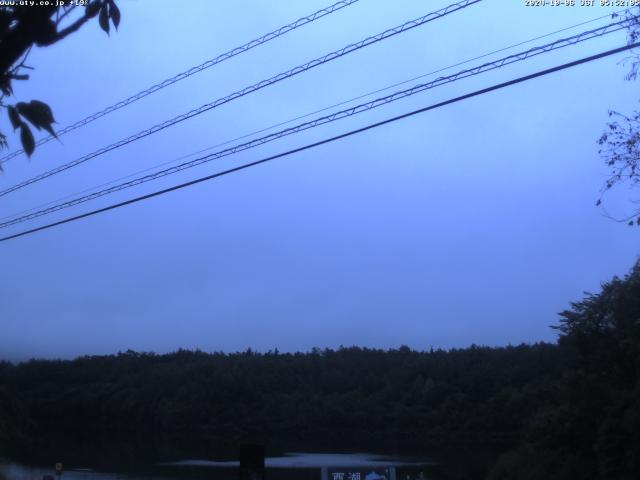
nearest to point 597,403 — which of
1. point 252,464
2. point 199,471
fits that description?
point 252,464

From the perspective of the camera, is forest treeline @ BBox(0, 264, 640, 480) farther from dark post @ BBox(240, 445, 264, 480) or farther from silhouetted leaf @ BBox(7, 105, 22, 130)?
silhouetted leaf @ BBox(7, 105, 22, 130)

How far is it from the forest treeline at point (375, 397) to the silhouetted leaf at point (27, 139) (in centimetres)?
1651

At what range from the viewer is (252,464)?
10539mm

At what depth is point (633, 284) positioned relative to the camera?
19141mm

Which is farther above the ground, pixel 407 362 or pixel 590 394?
pixel 407 362

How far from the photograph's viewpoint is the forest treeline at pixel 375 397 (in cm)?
1923

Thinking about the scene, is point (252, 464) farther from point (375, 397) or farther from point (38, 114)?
point (375, 397)

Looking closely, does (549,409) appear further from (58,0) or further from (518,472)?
(58,0)

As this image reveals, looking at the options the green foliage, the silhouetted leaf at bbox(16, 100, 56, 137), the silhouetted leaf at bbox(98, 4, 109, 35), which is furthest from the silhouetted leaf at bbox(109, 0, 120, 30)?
the green foliage

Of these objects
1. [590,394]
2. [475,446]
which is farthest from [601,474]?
[475,446]

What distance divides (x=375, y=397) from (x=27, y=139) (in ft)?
239

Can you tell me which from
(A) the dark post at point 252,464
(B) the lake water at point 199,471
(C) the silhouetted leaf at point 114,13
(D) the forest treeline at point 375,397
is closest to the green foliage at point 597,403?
(D) the forest treeline at point 375,397

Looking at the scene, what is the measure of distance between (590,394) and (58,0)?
17.4 meters

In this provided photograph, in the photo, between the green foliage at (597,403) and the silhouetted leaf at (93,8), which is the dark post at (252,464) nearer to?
the silhouetted leaf at (93,8)
